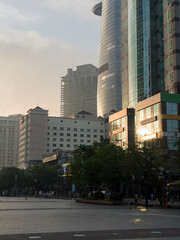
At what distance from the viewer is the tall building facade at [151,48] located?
9450 centimetres

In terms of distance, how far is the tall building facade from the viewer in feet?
310

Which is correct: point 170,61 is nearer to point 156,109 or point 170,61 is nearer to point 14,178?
point 156,109

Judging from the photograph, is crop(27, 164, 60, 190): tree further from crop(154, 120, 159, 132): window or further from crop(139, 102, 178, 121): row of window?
crop(154, 120, 159, 132): window

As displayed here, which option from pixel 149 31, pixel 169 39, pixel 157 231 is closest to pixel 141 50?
pixel 149 31

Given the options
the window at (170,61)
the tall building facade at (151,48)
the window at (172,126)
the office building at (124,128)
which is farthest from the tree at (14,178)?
the window at (170,61)

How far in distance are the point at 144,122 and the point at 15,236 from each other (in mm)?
80211

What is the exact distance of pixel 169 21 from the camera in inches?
3814

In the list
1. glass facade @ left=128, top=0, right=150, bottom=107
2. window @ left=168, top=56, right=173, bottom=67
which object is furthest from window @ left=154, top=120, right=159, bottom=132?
window @ left=168, top=56, right=173, bottom=67

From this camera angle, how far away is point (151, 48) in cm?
10419

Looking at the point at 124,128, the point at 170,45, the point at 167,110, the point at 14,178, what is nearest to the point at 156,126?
the point at 167,110

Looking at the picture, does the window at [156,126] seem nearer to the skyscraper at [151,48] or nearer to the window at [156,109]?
the window at [156,109]

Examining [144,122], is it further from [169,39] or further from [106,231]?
[106,231]

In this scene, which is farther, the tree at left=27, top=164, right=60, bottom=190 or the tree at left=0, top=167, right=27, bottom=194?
the tree at left=0, top=167, right=27, bottom=194

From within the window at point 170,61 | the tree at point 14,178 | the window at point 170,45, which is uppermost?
the window at point 170,45
